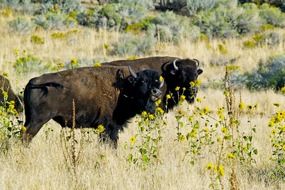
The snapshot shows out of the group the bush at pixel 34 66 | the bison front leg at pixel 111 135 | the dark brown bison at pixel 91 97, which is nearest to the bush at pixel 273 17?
the bush at pixel 34 66

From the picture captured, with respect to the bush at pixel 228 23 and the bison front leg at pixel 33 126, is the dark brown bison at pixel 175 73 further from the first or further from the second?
the bush at pixel 228 23

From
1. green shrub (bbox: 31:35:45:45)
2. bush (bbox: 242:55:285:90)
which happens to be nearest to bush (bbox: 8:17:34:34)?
green shrub (bbox: 31:35:45:45)

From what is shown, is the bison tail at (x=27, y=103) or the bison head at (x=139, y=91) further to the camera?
the bison head at (x=139, y=91)

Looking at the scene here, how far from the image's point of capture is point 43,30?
26422 millimetres

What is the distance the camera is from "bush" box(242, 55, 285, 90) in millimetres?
18141

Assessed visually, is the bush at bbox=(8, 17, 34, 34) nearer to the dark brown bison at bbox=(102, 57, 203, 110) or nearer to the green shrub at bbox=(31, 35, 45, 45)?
the green shrub at bbox=(31, 35, 45, 45)

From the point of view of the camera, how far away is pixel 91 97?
32.4ft

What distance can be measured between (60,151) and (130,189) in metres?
1.81

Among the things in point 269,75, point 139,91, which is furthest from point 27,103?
point 269,75

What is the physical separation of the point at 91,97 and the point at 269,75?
33.6 ft

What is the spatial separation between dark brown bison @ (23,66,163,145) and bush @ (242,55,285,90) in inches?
313

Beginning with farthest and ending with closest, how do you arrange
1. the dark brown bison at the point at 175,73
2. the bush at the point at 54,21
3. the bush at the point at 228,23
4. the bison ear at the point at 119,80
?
the bush at the point at 228,23, the bush at the point at 54,21, the dark brown bison at the point at 175,73, the bison ear at the point at 119,80

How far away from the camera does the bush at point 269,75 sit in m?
18.1

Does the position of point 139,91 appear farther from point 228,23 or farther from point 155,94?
point 228,23
